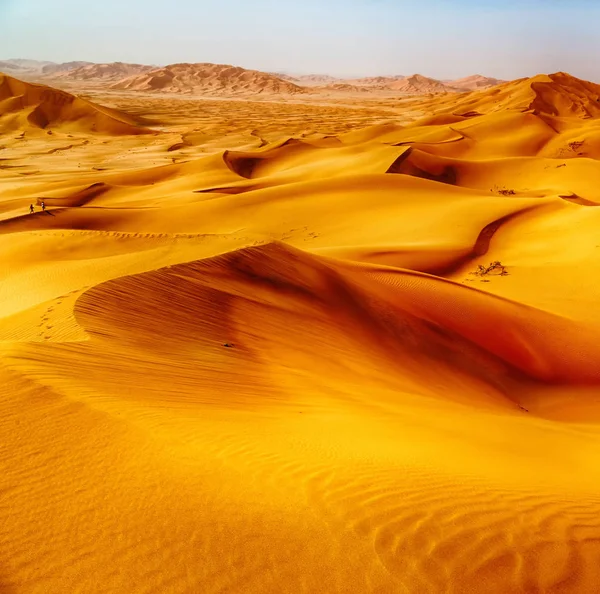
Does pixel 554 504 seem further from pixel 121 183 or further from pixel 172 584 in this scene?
pixel 121 183

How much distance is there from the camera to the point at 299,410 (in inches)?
199

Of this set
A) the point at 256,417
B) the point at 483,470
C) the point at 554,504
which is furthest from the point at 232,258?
the point at 554,504

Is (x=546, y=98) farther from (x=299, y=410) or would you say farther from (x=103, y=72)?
(x=103, y=72)

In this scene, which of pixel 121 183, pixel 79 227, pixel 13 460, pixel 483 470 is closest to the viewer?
pixel 13 460

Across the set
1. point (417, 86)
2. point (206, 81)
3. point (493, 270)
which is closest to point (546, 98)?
point (493, 270)

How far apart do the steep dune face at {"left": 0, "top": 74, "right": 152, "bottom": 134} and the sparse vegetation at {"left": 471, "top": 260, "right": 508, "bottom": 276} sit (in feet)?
141

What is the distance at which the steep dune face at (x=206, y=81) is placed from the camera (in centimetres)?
11875

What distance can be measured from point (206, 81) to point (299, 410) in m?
136

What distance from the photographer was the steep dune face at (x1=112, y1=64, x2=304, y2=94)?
390 feet

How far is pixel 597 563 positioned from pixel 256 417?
2691 millimetres

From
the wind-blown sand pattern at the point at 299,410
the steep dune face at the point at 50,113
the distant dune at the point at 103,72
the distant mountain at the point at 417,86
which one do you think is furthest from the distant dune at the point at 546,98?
the distant dune at the point at 103,72

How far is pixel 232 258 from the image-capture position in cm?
962

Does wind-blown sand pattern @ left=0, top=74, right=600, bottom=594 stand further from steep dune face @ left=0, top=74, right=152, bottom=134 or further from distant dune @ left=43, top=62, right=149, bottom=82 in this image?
distant dune @ left=43, top=62, right=149, bottom=82

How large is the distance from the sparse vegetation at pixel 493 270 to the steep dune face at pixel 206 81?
4361 inches
